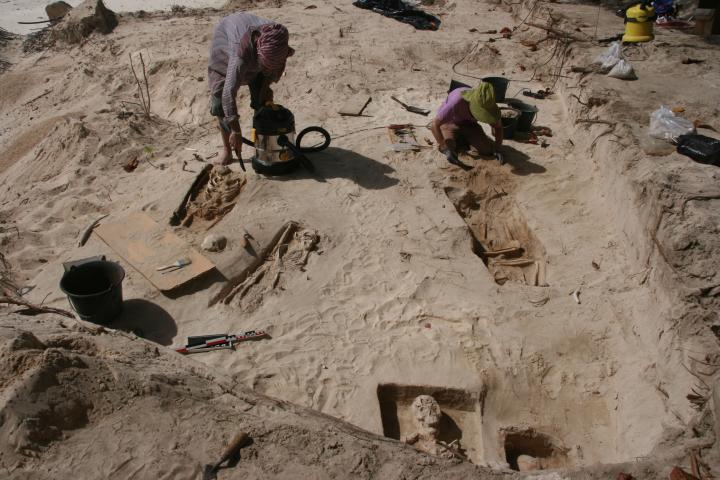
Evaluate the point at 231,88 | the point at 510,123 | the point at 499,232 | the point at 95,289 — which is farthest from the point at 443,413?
the point at 510,123

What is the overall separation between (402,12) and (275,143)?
5.91m

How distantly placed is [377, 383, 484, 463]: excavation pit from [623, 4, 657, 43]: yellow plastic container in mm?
6367

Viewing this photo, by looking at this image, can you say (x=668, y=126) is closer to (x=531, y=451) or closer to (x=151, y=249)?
(x=531, y=451)

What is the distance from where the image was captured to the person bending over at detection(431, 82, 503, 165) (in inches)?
215

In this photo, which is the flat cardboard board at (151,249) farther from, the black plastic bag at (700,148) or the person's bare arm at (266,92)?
the black plastic bag at (700,148)

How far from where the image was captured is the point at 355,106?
683 cm

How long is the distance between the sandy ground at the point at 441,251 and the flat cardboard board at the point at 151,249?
11 centimetres

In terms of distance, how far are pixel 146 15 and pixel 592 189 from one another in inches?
385

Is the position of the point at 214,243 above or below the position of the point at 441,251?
above

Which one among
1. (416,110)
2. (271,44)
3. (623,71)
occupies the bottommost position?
(416,110)

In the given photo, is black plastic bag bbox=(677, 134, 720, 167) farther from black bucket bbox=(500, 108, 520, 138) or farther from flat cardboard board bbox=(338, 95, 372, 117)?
flat cardboard board bbox=(338, 95, 372, 117)

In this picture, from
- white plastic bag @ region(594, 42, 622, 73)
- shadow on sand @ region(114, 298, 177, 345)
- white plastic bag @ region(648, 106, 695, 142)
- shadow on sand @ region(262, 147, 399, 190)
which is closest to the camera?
shadow on sand @ region(114, 298, 177, 345)

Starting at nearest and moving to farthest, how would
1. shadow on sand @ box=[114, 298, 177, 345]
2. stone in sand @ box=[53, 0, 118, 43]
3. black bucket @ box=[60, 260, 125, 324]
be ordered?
black bucket @ box=[60, 260, 125, 324] < shadow on sand @ box=[114, 298, 177, 345] < stone in sand @ box=[53, 0, 118, 43]

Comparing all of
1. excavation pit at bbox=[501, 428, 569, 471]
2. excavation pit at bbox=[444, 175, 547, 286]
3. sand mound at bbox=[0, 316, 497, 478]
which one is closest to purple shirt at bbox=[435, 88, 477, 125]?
excavation pit at bbox=[444, 175, 547, 286]
